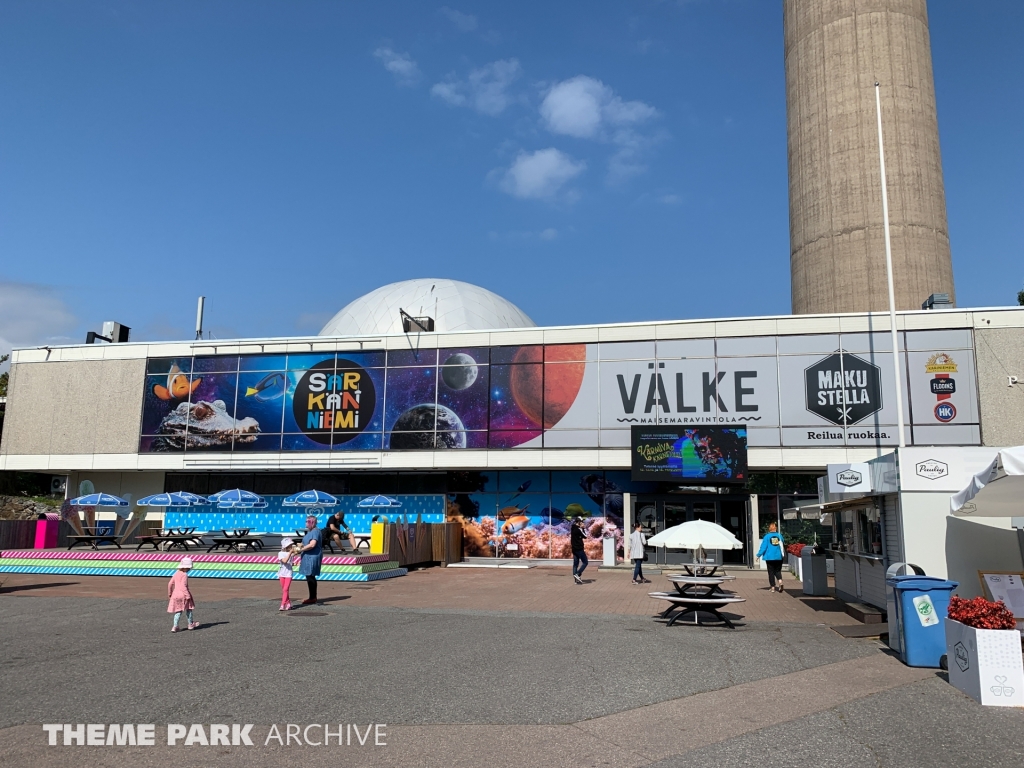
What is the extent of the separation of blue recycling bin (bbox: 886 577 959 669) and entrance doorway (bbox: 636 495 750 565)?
19.9 m

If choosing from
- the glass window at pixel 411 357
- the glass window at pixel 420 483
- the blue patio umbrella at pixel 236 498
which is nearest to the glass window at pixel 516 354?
the glass window at pixel 411 357

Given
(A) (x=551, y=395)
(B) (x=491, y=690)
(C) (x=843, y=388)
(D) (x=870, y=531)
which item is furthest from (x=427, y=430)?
(B) (x=491, y=690)

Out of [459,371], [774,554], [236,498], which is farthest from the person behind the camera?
[459,371]

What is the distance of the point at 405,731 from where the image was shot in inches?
253

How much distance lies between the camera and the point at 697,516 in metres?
30.5

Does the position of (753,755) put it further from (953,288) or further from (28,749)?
(953,288)

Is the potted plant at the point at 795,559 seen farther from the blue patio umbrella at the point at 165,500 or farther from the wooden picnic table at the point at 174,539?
the blue patio umbrella at the point at 165,500

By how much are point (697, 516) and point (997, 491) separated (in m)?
20.1

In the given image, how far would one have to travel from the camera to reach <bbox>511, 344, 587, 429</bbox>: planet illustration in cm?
3203

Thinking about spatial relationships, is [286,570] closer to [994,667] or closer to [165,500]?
→ [994,667]

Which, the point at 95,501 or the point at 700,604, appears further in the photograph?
the point at 95,501

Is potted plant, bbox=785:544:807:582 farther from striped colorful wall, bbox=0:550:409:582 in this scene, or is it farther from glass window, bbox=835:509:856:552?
striped colorful wall, bbox=0:550:409:582

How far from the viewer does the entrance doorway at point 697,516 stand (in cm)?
2983

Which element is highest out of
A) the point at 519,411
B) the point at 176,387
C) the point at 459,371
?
the point at 459,371
